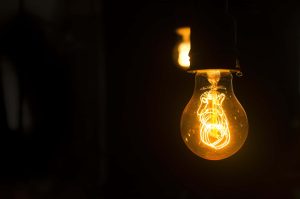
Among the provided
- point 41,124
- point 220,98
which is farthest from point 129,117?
point 220,98

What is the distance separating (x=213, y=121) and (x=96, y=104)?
0.54 m

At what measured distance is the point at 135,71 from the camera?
126 centimetres

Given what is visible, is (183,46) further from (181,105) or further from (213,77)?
(213,77)

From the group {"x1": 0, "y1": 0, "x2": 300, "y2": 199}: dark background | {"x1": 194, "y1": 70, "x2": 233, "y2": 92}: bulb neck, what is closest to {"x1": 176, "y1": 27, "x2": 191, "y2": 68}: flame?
{"x1": 0, "y1": 0, "x2": 300, "y2": 199}: dark background

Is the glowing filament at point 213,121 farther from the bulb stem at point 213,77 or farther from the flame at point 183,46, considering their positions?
the flame at point 183,46

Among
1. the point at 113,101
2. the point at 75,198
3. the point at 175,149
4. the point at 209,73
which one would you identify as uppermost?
the point at 209,73

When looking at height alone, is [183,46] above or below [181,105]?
above

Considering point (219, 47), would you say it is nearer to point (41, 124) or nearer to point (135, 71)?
point (135, 71)

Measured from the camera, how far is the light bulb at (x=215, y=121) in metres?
0.83

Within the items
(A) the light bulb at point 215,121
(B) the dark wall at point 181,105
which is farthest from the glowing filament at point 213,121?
(B) the dark wall at point 181,105

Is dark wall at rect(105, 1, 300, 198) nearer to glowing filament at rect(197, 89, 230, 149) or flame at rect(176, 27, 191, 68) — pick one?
flame at rect(176, 27, 191, 68)

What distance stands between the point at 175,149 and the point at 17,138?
0.51 m

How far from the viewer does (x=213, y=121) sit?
0.85m

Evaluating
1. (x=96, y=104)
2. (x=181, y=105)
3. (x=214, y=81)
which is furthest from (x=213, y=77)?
(x=96, y=104)
